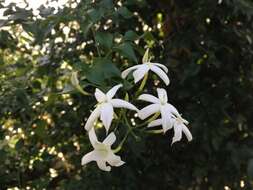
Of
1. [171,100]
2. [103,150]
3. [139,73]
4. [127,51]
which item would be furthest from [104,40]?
[171,100]

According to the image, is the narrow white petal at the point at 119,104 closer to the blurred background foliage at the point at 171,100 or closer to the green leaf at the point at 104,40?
the green leaf at the point at 104,40

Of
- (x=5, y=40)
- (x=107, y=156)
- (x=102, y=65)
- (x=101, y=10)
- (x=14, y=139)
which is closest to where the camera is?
(x=107, y=156)

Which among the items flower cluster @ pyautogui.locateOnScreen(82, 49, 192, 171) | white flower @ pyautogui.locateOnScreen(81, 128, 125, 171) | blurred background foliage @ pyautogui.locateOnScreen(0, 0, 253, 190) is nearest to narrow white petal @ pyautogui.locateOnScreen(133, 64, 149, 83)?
flower cluster @ pyautogui.locateOnScreen(82, 49, 192, 171)

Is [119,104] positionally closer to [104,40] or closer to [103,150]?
[103,150]

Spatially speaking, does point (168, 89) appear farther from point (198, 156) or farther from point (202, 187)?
point (202, 187)

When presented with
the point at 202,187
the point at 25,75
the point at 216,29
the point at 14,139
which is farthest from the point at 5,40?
the point at 202,187

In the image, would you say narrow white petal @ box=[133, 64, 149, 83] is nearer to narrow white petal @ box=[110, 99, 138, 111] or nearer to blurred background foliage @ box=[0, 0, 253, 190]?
narrow white petal @ box=[110, 99, 138, 111]

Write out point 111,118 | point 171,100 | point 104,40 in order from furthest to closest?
1. point 171,100
2. point 104,40
3. point 111,118
